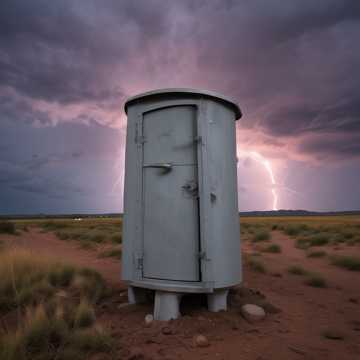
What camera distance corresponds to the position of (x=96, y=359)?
311cm

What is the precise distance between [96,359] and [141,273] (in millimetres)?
1440

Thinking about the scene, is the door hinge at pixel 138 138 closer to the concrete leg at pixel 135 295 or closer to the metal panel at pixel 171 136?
the metal panel at pixel 171 136

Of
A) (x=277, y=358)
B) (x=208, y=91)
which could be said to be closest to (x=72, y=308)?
(x=277, y=358)

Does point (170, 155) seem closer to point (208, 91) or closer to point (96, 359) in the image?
point (208, 91)

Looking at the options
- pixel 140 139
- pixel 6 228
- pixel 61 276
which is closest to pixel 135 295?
pixel 61 276

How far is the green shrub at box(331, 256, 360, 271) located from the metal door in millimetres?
6764

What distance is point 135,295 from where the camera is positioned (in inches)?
187

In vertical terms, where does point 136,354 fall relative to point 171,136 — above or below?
below

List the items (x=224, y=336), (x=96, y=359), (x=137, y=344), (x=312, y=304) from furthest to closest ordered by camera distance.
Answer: (x=312, y=304), (x=224, y=336), (x=137, y=344), (x=96, y=359)

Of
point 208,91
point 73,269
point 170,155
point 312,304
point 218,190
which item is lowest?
point 312,304

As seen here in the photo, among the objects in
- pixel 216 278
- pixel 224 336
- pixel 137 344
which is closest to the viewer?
pixel 137 344

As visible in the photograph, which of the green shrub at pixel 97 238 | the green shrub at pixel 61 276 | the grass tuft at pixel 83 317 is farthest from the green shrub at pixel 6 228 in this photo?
the grass tuft at pixel 83 317

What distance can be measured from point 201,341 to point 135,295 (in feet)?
5.23

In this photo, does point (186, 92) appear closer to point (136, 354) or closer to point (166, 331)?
point (166, 331)
